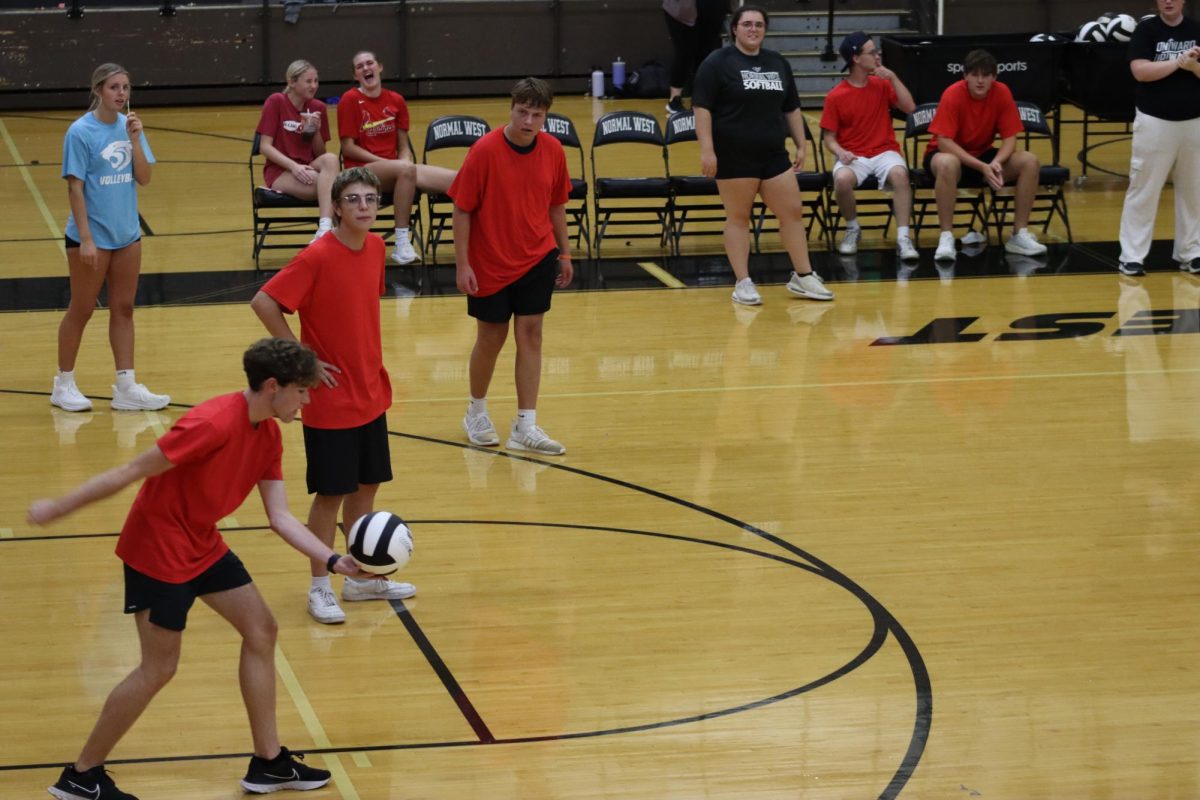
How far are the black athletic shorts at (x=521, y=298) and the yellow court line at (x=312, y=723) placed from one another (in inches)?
102

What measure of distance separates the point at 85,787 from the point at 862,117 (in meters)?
9.62

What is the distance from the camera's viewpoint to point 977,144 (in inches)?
506

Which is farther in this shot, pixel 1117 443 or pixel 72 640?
pixel 1117 443

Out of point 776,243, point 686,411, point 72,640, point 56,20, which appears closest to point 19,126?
point 56,20

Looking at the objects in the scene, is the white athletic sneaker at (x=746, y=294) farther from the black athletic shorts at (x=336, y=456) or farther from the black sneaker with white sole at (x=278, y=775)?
the black sneaker with white sole at (x=278, y=775)

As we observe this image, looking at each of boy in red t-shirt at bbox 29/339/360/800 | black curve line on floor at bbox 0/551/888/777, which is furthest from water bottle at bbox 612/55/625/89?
boy in red t-shirt at bbox 29/339/360/800

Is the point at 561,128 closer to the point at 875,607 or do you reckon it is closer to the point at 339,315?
the point at 339,315

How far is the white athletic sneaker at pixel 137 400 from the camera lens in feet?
29.9

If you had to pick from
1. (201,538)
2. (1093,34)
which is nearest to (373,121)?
(1093,34)

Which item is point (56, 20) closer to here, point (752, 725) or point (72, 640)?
point (72, 640)

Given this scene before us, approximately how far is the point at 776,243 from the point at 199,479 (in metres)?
9.49

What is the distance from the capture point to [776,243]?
13.7 meters

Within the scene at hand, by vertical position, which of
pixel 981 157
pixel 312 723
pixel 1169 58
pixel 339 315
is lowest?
pixel 312 723

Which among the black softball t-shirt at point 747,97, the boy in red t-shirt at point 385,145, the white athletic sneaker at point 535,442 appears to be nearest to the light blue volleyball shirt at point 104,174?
the white athletic sneaker at point 535,442
